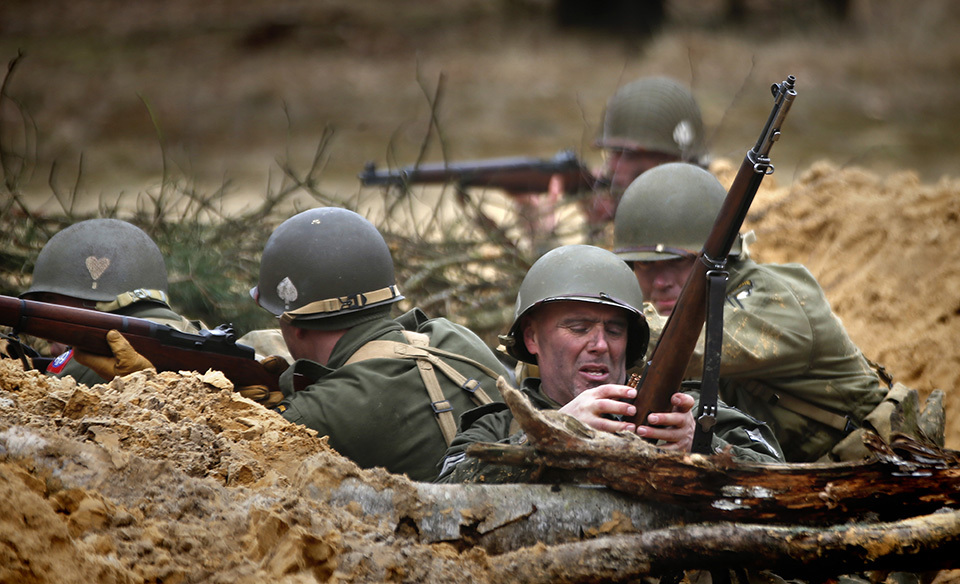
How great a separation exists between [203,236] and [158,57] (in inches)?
650

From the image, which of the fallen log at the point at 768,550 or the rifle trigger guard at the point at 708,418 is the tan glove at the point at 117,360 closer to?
the fallen log at the point at 768,550

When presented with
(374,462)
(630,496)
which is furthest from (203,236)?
(630,496)

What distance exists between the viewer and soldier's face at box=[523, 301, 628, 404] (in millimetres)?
3812

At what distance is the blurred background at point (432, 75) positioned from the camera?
18.6 metres

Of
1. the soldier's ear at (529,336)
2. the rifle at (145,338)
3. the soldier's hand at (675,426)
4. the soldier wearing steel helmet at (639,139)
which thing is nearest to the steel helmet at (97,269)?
the rifle at (145,338)

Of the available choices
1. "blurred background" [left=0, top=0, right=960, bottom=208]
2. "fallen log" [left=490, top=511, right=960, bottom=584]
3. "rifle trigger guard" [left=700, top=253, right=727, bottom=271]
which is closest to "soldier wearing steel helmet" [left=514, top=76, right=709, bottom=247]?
"rifle trigger guard" [left=700, top=253, right=727, bottom=271]

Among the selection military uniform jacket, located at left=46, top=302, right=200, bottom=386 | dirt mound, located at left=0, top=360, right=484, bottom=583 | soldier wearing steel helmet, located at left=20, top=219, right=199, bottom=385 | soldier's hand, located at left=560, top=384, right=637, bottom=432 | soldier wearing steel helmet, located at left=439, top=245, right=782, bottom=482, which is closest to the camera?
dirt mound, located at left=0, top=360, right=484, bottom=583

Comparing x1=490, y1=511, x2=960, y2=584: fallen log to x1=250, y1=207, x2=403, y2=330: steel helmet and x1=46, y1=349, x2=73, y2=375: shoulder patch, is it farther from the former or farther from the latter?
x1=46, y1=349, x2=73, y2=375: shoulder patch

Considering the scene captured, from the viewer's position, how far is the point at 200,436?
2.95 metres

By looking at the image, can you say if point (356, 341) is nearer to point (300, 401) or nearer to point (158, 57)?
point (300, 401)

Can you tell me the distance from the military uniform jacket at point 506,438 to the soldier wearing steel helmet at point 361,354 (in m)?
0.23

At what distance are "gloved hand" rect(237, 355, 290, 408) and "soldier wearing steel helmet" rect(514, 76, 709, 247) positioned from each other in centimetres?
369

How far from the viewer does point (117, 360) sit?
4.11 meters

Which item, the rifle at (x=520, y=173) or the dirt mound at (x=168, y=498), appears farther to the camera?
the rifle at (x=520, y=173)
